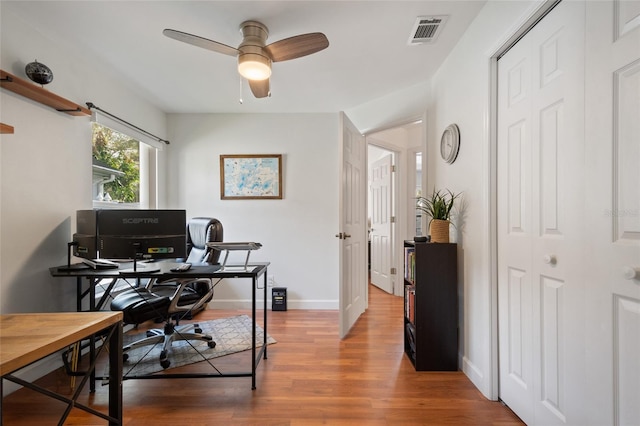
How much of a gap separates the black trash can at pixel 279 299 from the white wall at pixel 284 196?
9 cm

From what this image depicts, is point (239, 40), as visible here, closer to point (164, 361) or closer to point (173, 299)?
point (173, 299)

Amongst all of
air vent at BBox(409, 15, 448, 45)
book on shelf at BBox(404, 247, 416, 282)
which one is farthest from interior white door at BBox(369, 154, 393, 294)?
air vent at BBox(409, 15, 448, 45)

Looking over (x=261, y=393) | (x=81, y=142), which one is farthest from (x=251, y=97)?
(x=261, y=393)

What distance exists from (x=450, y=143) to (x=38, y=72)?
115 inches

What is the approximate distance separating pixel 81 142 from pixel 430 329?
10.2 feet

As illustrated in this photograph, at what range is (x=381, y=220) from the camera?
15.2 ft

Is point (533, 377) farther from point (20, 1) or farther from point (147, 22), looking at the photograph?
point (20, 1)

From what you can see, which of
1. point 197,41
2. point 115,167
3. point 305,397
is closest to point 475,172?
point 305,397

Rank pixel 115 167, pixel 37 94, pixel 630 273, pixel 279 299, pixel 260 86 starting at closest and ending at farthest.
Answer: pixel 630 273 < pixel 37 94 < pixel 260 86 < pixel 115 167 < pixel 279 299

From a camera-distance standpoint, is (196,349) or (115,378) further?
(196,349)

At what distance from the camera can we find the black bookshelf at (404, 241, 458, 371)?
6.95 ft

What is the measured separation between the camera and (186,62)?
2.45 metres

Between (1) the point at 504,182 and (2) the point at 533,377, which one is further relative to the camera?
(1) the point at 504,182

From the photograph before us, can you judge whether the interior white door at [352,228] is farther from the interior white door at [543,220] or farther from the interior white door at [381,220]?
the interior white door at [543,220]
